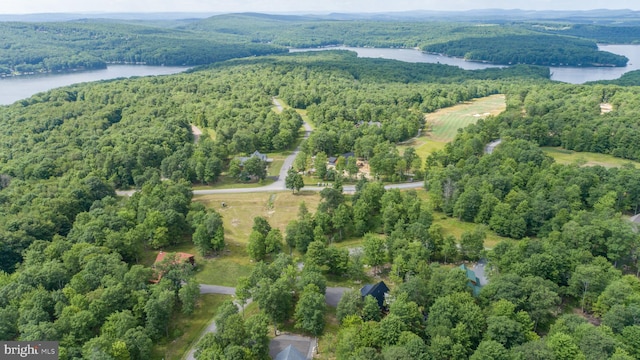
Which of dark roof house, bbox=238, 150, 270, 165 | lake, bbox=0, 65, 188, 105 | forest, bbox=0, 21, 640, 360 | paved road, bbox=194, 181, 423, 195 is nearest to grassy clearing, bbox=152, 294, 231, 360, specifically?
Answer: forest, bbox=0, 21, 640, 360

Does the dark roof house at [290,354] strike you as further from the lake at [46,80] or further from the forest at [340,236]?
the lake at [46,80]

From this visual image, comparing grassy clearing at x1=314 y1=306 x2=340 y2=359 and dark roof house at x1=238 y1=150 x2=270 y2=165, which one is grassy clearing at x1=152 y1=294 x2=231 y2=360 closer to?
grassy clearing at x1=314 y1=306 x2=340 y2=359

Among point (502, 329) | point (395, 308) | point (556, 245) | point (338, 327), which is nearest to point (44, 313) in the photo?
point (338, 327)

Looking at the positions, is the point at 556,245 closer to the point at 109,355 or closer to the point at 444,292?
the point at 444,292

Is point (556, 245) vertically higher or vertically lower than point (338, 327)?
higher

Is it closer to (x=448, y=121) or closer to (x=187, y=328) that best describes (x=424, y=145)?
(x=448, y=121)

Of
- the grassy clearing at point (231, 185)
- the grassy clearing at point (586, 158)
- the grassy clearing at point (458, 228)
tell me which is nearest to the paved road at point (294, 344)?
the grassy clearing at point (458, 228)
